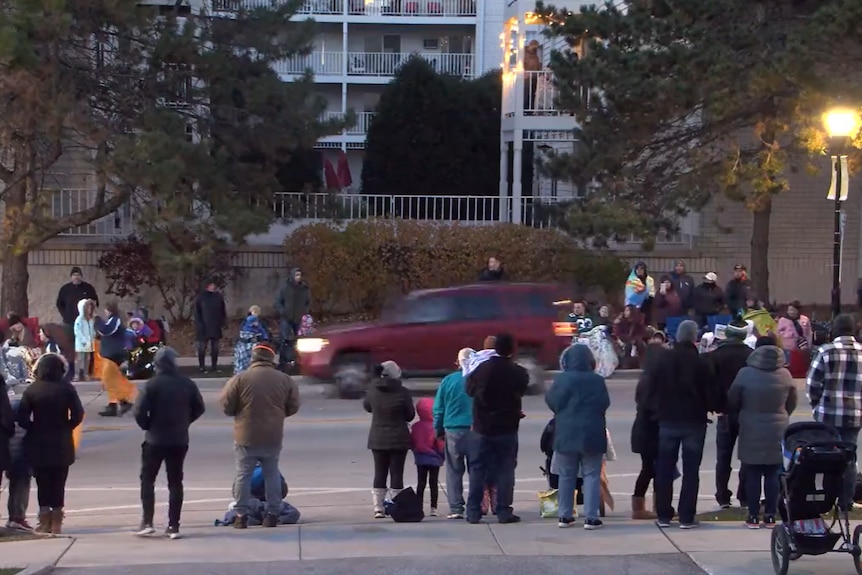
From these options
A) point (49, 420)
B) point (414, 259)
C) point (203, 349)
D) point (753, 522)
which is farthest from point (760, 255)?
point (49, 420)

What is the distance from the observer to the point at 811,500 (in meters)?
8.63

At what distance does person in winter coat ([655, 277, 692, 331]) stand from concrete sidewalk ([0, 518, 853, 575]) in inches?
507

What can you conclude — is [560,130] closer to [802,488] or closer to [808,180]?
[808,180]

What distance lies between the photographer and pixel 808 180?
2845 centimetres

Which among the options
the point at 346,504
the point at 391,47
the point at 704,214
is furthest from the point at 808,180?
the point at 391,47

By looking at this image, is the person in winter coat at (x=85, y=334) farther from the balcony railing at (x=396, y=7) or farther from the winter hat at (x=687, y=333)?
the balcony railing at (x=396, y=7)

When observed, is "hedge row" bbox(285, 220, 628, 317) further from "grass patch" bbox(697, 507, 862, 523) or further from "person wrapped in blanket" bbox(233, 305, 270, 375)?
"grass patch" bbox(697, 507, 862, 523)

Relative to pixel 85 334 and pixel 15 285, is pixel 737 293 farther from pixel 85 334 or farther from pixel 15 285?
pixel 15 285

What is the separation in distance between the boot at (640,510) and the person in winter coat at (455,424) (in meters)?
1.58

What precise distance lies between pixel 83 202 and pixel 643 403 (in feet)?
62.5

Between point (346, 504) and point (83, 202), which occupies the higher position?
point (83, 202)

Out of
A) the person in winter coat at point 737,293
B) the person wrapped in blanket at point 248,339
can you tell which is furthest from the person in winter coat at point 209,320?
the person in winter coat at point 737,293

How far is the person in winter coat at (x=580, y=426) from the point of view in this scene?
33.7 feet

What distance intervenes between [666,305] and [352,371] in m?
7.17
